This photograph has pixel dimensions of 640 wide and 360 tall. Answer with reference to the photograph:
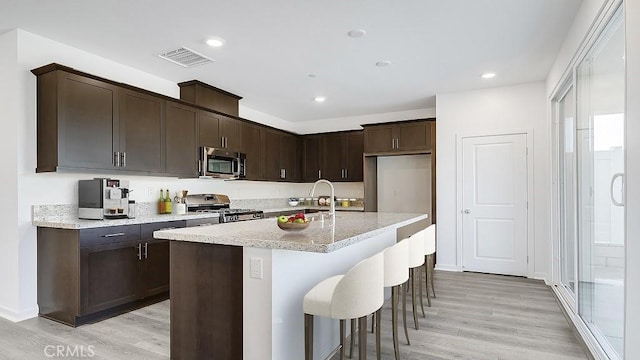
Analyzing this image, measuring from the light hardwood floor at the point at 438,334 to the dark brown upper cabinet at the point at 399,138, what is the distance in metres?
2.62

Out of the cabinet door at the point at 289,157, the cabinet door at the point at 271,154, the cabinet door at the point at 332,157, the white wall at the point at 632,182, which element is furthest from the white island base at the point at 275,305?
the cabinet door at the point at 332,157

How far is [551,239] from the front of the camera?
14.7ft

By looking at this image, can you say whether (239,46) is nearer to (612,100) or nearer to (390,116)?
(612,100)

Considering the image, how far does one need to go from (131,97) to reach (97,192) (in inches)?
42.8

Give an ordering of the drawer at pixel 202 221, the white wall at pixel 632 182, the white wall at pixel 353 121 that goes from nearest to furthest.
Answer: the white wall at pixel 632 182, the drawer at pixel 202 221, the white wall at pixel 353 121

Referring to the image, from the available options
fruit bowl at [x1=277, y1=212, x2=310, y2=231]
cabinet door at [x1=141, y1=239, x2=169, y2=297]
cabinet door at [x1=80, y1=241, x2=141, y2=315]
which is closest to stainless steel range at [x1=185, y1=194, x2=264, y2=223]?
cabinet door at [x1=141, y1=239, x2=169, y2=297]

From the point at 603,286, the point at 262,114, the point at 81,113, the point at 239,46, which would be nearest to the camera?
the point at 603,286

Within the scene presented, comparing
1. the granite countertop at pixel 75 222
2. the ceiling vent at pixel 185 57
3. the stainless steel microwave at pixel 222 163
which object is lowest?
the granite countertop at pixel 75 222

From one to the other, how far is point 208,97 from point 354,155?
2.84 meters

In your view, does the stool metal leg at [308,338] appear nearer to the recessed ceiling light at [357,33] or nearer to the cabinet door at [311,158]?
the recessed ceiling light at [357,33]

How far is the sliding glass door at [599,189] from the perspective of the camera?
2332mm

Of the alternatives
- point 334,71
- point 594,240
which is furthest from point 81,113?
point 594,240

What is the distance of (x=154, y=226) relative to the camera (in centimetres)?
381

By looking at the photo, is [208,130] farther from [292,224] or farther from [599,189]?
[599,189]
